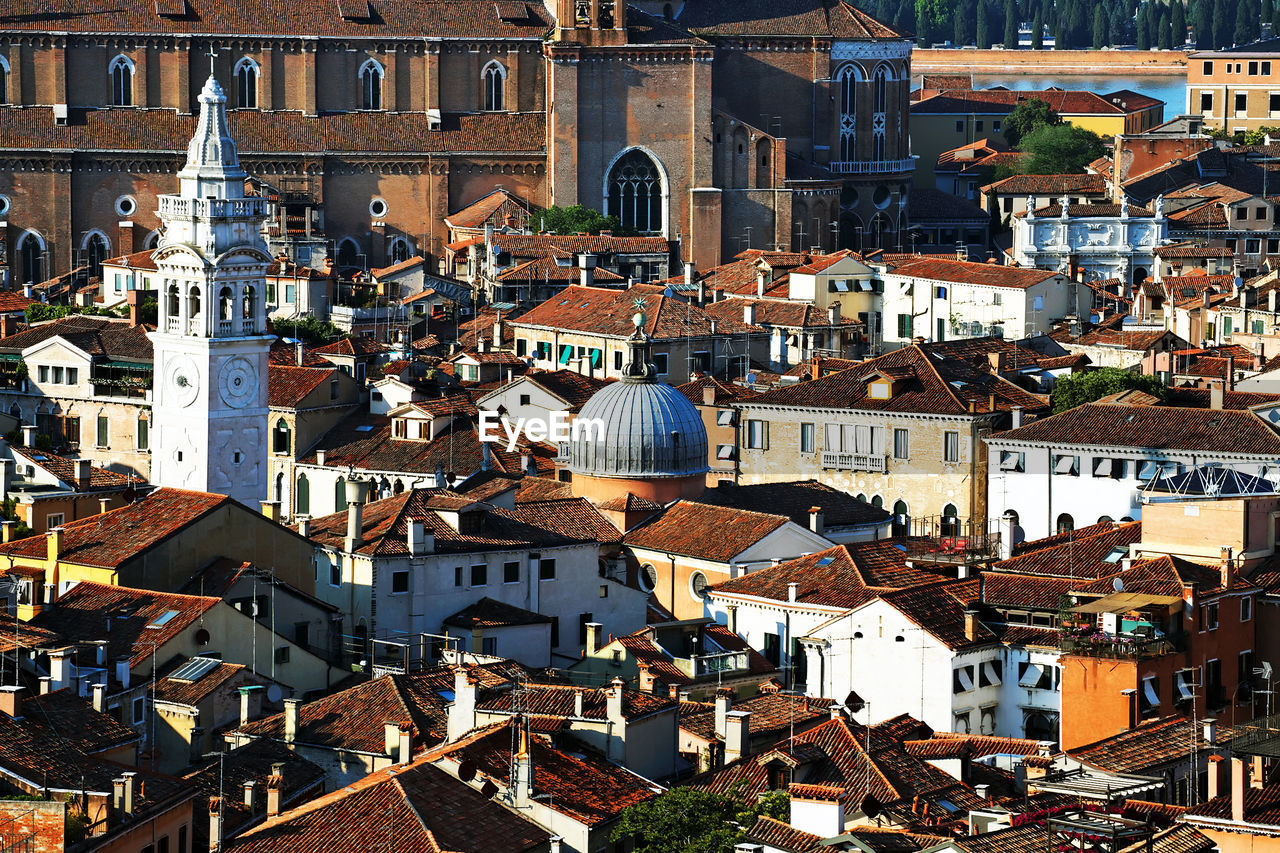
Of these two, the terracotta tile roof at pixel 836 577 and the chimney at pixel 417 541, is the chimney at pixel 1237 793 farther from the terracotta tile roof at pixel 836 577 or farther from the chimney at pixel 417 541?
the chimney at pixel 417 541

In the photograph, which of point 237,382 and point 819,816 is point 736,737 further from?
point 237,382

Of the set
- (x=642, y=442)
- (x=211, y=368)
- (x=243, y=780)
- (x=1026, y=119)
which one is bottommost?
(x=243, y=780)

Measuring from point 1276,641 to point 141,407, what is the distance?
2311cm

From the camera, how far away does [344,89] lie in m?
86.1

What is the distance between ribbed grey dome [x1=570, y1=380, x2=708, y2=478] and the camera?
145ft

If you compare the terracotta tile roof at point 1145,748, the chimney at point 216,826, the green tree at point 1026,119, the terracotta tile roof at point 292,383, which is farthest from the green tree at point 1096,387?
the green tree at point 1026,119

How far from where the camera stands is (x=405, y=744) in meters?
28.9

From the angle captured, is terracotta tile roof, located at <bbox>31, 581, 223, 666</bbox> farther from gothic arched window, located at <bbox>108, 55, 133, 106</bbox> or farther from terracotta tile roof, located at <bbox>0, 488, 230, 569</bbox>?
gothic arched window, located at <bbox>108, 55, 133, 106</bbox>

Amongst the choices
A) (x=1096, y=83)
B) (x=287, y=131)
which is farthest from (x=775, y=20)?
(x=1096, y=83)

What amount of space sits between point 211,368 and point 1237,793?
2537 cm

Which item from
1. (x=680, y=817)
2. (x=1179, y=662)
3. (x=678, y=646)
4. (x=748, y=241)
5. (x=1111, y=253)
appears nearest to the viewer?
(x=680, y=817)

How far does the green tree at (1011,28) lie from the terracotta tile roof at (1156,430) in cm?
13112

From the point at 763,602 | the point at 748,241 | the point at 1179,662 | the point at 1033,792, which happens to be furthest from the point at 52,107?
the point at 1033,792

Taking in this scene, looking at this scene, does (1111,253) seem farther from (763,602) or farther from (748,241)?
(763,602)
